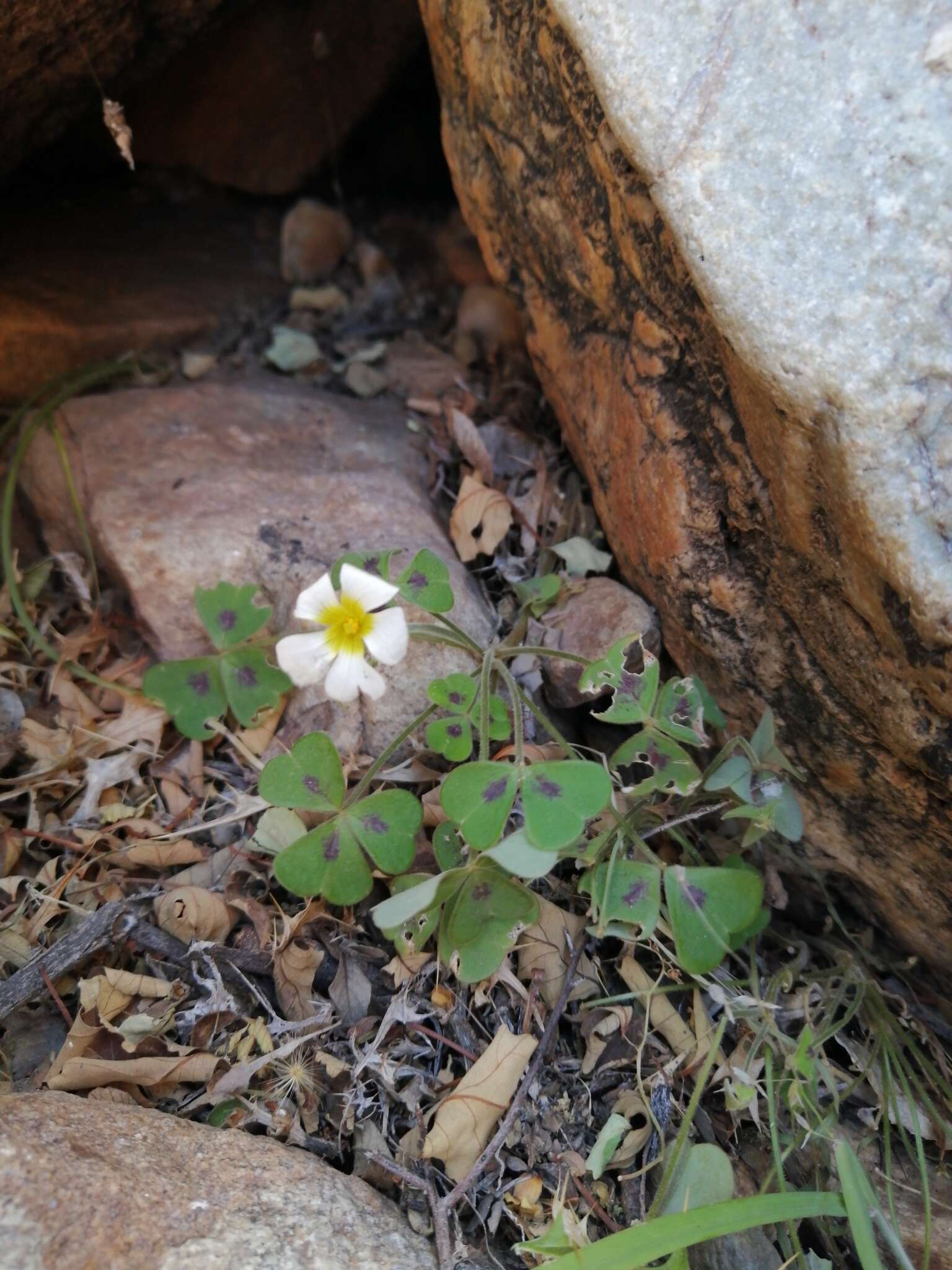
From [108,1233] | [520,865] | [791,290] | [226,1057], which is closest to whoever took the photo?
[108,1233]

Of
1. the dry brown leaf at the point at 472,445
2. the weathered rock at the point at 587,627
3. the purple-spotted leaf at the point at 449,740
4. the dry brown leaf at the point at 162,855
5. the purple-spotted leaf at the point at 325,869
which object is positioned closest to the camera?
the purple-spotted leaf at the point at 325,869

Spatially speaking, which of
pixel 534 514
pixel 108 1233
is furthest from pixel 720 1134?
pixel 534 514

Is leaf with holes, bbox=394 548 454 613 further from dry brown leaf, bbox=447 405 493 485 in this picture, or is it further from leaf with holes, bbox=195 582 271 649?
dry brown leaf, bbox=447 405 493 485

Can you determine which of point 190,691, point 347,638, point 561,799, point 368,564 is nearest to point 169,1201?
point 561,799

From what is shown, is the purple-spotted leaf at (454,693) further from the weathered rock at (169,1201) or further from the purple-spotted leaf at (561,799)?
the weathered rock at (169,1201)

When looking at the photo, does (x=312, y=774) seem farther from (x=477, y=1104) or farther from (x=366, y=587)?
(x=477, y=1104)

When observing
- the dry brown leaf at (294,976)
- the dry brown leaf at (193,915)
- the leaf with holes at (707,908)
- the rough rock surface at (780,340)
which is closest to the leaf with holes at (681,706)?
the rough rock surface at (780,340)

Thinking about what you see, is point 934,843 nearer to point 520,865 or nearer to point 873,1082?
point 873,1082
